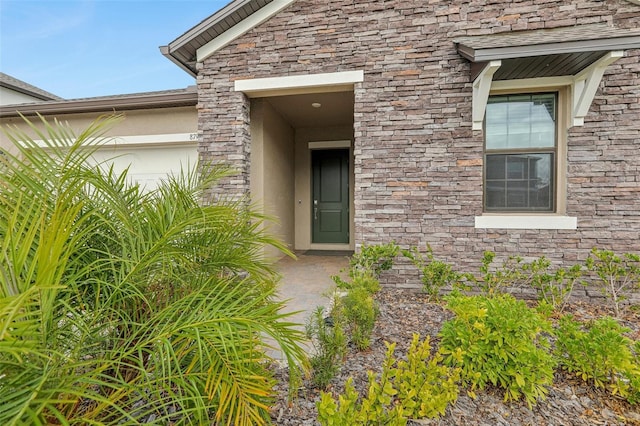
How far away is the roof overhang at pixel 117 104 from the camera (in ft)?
17.9

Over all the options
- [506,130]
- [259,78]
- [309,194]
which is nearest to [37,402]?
[259,78]

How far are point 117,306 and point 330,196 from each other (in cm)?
623

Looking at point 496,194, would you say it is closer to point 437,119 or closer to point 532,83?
point 437,119

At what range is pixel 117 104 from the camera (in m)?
5.75

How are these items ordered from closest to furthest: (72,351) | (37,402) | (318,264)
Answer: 1. (37,402)
2. (72,351)
3. (318,264)

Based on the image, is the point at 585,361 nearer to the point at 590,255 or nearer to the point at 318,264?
the point at 590,255

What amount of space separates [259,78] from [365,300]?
11.5 feet

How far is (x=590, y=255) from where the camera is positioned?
12.7ft

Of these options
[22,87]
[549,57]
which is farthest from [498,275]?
[22,87]

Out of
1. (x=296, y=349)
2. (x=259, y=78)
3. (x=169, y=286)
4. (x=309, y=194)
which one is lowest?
(x=296, y=349)

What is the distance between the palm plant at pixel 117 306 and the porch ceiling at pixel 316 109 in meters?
4.06

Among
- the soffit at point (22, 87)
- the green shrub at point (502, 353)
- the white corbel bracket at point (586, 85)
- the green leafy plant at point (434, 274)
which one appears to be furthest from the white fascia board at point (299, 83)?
the soffit at point (22, 87)

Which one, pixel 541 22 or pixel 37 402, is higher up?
pixel 541 22

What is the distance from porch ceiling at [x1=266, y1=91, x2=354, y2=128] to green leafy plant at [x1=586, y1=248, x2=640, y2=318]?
4.16m
